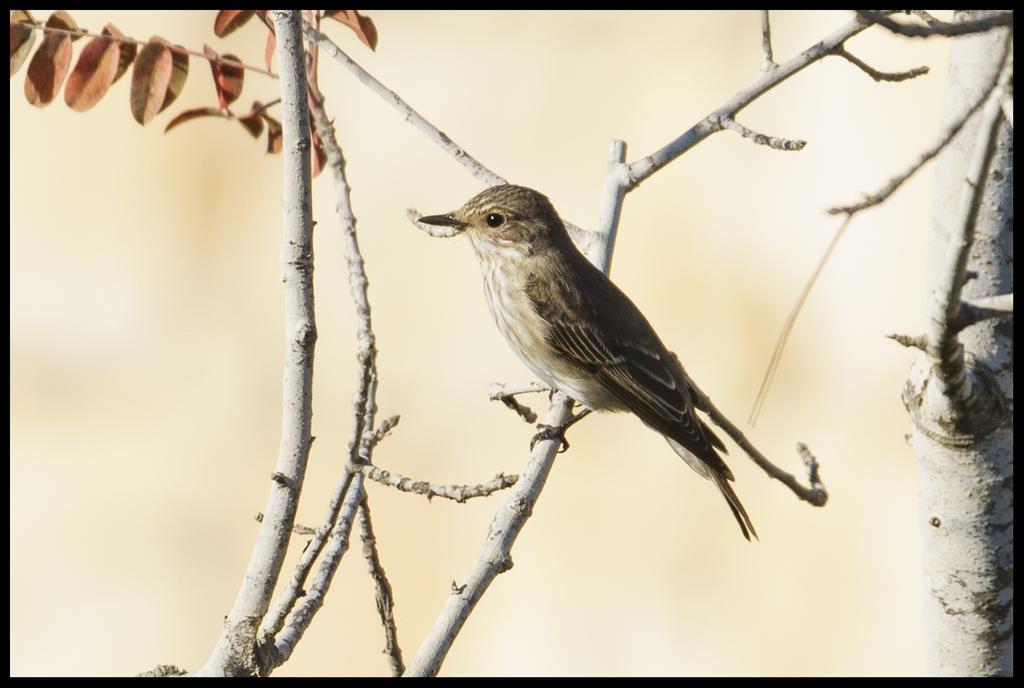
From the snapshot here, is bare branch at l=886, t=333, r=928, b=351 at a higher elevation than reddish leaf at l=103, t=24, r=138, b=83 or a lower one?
lower

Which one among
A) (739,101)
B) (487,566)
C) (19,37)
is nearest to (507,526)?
(487,566)

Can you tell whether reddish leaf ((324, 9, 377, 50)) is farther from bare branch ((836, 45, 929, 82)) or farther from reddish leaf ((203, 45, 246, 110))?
bare branch ((836, 45, 929, 82))

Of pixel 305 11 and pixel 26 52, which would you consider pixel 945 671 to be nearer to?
pixel 305 11

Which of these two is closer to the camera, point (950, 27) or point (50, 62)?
point (950, 27)

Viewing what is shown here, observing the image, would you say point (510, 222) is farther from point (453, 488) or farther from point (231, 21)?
point (453, 488)

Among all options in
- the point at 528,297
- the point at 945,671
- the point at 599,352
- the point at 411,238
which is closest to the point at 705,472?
the point at 599,352

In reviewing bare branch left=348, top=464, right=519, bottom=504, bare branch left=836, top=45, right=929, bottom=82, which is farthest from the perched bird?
bare branch left=348, top=464, right=519, bottom=504

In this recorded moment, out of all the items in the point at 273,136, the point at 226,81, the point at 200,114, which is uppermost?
the point at 226,81

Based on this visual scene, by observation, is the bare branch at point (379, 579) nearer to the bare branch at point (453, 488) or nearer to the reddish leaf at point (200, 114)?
the bare branch at point (453, 488)
